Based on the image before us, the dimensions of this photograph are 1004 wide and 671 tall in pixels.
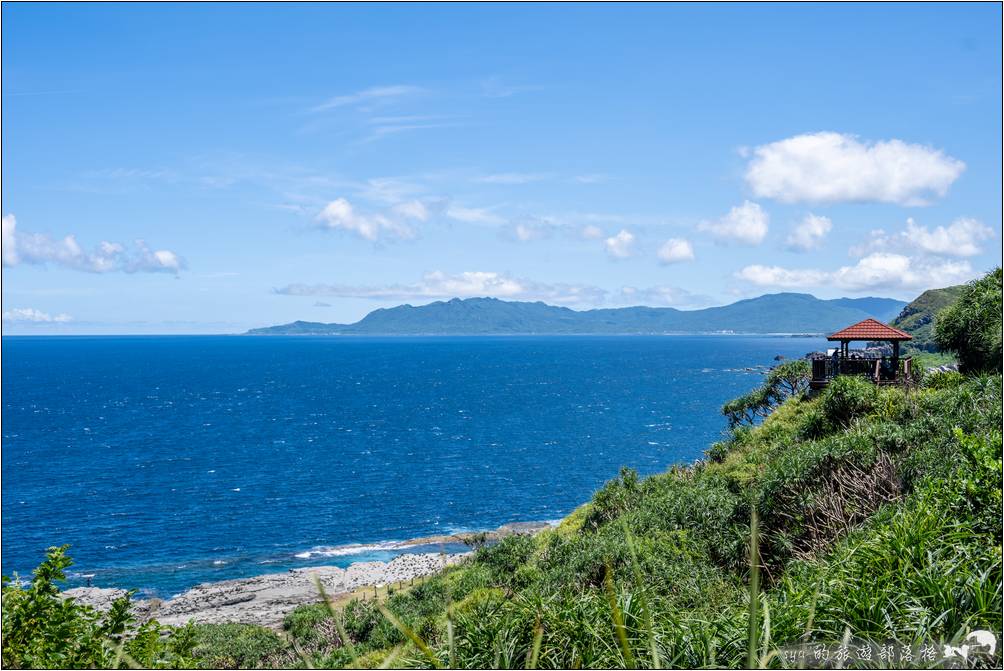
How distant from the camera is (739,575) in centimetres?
1566

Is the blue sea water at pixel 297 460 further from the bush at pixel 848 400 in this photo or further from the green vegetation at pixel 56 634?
the green vegetation at pixel 56 634

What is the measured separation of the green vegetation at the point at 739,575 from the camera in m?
6.62

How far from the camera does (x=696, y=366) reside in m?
161

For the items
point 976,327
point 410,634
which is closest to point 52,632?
point 410,634

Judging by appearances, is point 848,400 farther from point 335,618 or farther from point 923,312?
point 923,312

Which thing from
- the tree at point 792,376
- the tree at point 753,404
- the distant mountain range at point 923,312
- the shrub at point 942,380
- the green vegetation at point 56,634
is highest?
the distant mountain range at point 923,312

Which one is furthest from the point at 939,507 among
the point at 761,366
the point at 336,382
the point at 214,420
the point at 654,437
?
the point at 761,366

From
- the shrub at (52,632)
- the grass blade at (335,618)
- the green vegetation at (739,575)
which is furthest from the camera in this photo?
the shrub at (52,632)

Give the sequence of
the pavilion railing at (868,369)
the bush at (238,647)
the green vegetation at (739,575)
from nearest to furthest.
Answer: the green vegetation at (739,575), the bush at (238,647), the pavilion railing at (868,369)

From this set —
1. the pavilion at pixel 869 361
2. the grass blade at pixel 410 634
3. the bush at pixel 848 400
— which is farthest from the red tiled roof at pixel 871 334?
the grass blade at pixel 410 634

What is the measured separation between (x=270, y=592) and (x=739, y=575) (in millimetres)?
27639

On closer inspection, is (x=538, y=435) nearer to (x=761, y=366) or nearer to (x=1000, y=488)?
(x=1000, y=488)

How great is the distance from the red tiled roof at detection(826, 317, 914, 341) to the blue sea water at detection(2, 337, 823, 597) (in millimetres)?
25253

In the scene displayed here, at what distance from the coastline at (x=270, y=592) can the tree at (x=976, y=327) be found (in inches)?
923
